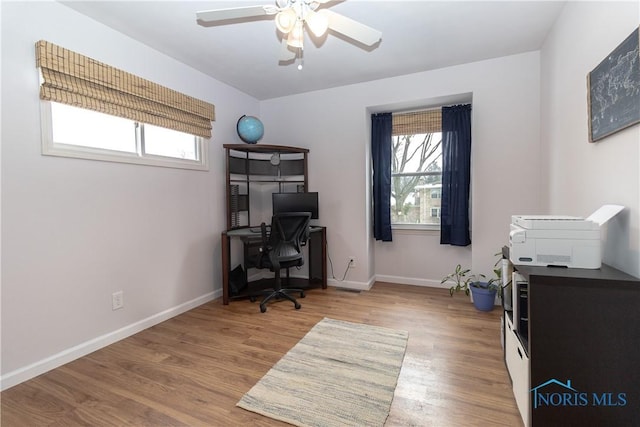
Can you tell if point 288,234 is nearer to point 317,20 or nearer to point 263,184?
point 263,184

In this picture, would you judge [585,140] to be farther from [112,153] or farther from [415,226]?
[112,153]

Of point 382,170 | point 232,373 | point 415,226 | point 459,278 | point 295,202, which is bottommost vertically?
point 232,373

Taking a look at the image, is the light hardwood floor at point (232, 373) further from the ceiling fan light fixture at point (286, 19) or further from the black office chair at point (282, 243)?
the ceiling fan light fixture at point (286, 19)

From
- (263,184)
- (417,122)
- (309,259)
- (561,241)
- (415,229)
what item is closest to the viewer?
(561,241)

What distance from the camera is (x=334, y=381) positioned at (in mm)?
1773

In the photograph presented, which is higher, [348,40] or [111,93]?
[348,40]

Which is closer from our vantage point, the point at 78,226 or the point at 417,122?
the point at 78,226

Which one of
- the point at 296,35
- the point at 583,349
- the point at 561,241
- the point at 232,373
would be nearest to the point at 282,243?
the point at 232,373

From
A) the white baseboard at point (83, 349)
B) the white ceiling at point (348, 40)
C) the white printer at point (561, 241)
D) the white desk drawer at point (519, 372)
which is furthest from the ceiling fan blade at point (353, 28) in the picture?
the white baseboard at point (83, 349)

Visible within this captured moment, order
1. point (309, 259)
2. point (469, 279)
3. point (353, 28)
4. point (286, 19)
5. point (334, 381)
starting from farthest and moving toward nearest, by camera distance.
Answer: point (309, 259), point (469, 279), point (334, 381), point (353, 28), point (286, 19)

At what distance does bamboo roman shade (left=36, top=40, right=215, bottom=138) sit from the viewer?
1.91 meters

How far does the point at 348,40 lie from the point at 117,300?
9.70 ft

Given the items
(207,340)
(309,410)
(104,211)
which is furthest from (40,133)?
(309,410)

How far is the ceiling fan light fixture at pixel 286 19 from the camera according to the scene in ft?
4.93
